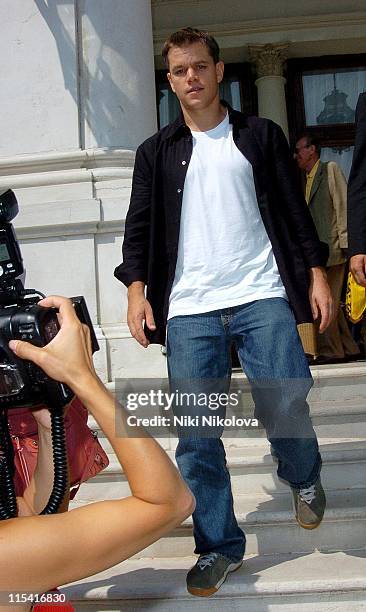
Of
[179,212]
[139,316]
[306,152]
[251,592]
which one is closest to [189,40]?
[179,212]

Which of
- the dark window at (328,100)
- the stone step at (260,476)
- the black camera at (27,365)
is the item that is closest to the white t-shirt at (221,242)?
the stone step at (260,476)

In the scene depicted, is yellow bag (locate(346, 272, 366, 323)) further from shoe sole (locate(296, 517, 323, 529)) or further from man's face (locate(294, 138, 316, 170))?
man's face (locate(294, 138, 316, 170))

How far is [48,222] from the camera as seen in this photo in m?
4.64

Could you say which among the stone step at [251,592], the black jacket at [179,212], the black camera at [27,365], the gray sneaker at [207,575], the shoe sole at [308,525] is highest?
the black jacket at [179,212]

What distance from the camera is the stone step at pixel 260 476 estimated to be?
3498 mm

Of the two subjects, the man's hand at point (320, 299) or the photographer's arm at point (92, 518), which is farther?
the man's hand at point (320, 299)

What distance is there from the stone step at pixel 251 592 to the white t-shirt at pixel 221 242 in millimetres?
1016

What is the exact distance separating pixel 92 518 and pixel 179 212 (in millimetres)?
1725

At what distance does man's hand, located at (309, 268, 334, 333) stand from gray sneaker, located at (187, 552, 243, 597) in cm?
95

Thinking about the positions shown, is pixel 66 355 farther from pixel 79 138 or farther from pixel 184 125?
pixel 79 138

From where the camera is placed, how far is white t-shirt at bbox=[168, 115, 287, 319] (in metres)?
2.88

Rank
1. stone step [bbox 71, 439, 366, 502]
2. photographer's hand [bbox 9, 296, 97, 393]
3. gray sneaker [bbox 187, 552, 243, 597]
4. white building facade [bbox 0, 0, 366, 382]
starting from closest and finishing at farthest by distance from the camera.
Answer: photographer's hand [bbox 9, 296, 97, 393]
gray sneaker [bbox 187, 552, 243, 597]
stone step [bbox 71, 439, 366, 502]
white building facade [bbox 0, 0, 366, 382]

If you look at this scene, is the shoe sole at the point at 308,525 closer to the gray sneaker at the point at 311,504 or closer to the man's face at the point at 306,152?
the gray sneaker at the point at 311,504

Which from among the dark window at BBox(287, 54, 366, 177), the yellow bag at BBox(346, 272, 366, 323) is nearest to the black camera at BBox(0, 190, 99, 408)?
the yellow bag at BBox(346, 272, 366, 323)
